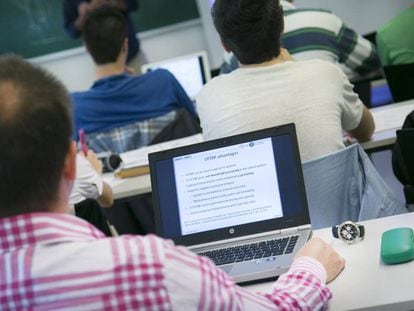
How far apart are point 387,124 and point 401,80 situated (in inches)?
16.1

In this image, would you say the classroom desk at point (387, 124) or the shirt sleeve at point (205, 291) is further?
the classroom desk at point (387, 124)

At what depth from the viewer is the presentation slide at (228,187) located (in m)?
1.84

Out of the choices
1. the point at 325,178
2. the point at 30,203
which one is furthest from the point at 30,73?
the point at 325,178

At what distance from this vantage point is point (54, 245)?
1.04 metres

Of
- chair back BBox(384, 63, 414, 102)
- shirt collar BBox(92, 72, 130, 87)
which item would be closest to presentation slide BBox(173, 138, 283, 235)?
chair back BBox(384, 63, 414, 102)

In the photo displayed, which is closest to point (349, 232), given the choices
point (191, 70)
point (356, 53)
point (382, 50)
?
point (356, 53)

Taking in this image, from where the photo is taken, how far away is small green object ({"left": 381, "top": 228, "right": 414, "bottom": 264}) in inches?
57.8

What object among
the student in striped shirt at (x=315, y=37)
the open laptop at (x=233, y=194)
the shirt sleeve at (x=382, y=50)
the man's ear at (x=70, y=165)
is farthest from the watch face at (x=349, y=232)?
the shirt sleeve at (x=382, y=50)

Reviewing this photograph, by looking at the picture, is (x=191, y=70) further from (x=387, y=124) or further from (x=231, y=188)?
(x=231, y=188)

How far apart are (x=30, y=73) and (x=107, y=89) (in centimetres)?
269

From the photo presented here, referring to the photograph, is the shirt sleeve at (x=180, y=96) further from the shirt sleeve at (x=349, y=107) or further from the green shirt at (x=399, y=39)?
the shirt sleeve at (x=349, y=107)

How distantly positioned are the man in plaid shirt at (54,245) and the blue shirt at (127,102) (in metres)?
2.57

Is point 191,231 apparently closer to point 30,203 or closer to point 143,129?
point 30,203

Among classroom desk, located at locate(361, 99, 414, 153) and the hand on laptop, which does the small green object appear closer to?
the hand on laptop
